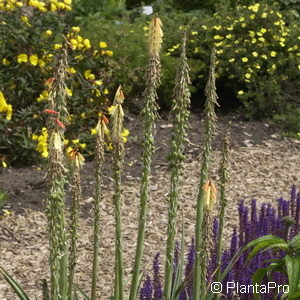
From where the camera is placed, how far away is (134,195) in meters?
6.34

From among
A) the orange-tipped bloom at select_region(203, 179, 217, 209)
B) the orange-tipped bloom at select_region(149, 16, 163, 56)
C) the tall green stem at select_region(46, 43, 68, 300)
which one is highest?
the orange-tipped bloom at select_region(149, 16, 163, 56)

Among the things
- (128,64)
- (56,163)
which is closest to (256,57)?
(128,64)

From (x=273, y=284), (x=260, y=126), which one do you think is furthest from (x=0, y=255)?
(x=260, y=126)

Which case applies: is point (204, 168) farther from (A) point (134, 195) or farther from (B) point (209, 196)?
(A) point (134, 195)

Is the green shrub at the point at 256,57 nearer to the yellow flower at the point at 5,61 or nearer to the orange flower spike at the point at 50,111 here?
the yellow flower at the point at 5,61

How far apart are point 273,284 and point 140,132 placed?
4.74m

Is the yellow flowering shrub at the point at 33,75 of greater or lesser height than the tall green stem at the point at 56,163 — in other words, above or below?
below

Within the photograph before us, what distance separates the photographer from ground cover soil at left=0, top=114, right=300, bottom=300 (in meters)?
4.98

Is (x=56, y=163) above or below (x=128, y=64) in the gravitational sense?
above

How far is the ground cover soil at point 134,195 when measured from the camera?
4977 mm

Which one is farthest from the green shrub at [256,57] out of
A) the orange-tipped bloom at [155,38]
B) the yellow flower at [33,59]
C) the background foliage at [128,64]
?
the orange-tipped bloom at [155,38]

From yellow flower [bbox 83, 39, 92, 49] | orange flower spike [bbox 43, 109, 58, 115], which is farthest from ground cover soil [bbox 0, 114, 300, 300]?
orange flower spike [bbox 43, 109, 58, 115]

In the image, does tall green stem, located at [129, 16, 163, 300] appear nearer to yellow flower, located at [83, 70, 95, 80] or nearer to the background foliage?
the background foliage

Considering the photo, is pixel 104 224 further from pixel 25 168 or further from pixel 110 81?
pixel 110 81
